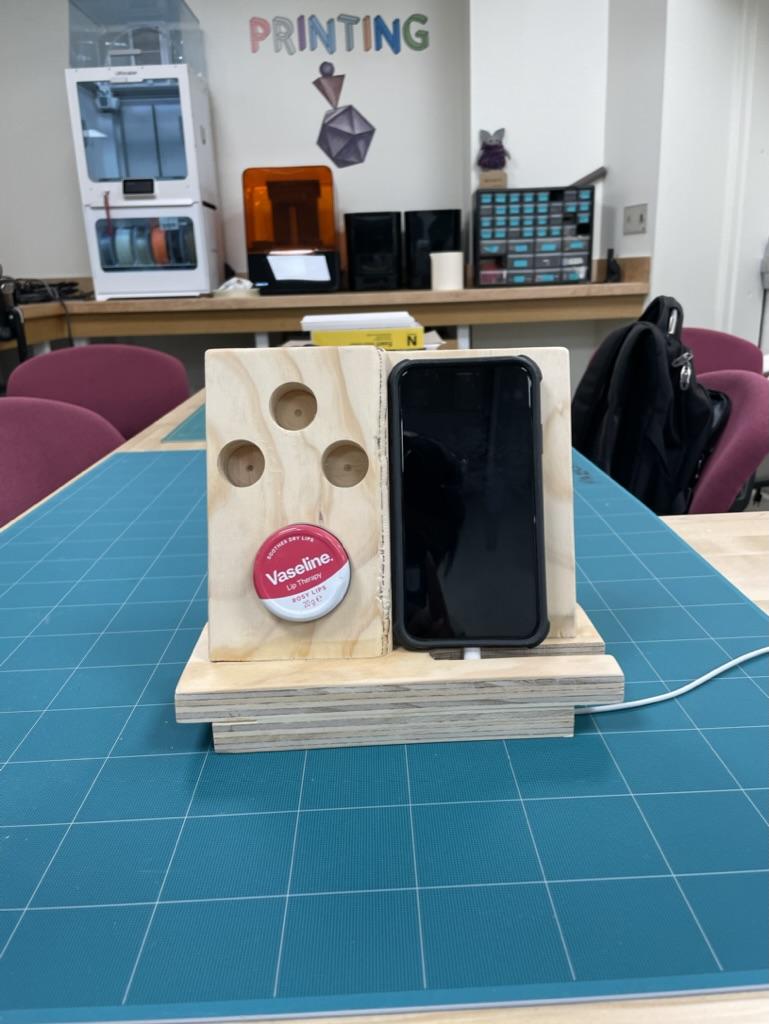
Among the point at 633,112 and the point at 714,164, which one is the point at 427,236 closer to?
the point at 633,112

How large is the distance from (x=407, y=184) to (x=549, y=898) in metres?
3.16

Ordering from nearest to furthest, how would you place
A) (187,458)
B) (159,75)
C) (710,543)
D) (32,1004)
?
(32,1004) < (710,543) < (187,458) < (159,75)

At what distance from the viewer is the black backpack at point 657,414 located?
1244 mm

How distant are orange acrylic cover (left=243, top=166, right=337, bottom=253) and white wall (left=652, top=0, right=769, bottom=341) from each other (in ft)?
3.90

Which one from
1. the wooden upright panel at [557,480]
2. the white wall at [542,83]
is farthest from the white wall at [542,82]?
the wooden upright panel at [557,480]

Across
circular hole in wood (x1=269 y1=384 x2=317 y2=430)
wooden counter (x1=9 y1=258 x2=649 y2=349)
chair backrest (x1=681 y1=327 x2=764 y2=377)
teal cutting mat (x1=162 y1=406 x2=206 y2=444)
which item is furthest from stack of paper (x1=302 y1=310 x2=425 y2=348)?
wooden counter (x1=9 y1=258 x2=649 y2=349)

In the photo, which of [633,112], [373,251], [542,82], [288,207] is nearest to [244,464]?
[373,251]

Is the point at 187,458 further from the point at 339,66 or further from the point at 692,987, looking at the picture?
the point at 339,66

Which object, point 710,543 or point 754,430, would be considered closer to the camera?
point 710,543

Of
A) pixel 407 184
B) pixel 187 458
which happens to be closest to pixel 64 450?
pixel 187 458

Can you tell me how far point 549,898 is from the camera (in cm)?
36

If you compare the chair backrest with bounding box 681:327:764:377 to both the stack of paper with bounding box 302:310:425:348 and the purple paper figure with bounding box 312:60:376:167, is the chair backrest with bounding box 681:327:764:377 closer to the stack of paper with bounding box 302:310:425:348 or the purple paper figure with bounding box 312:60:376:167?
the stack of paper with bounding box 302:310:425:348

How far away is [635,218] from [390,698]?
2.67 m

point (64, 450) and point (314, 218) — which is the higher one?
point (314, 218)
